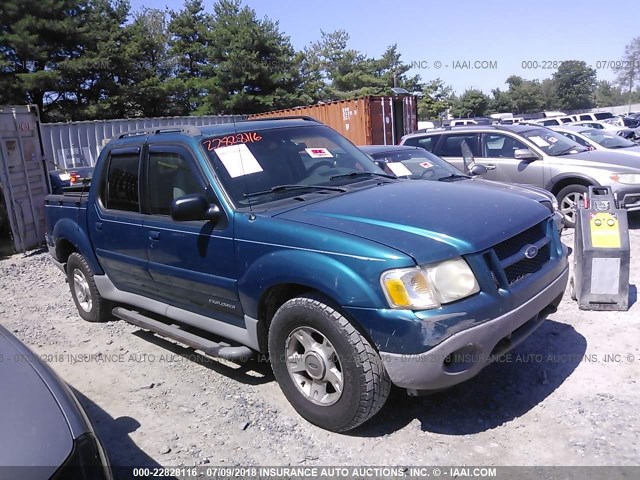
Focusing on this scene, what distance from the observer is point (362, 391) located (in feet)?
9.77

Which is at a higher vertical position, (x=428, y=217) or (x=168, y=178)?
(x=168, y=178)

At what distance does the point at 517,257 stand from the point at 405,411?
123 centimetres

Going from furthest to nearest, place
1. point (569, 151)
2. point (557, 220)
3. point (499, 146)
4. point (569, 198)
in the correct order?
1. point (499, 146)
2. point (569, 151)
3. point (569, 198)
4. point (557, 220)

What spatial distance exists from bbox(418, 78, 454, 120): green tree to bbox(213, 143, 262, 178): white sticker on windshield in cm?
5244

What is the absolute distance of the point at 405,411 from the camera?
3.54 m

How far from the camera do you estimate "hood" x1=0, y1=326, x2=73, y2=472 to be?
1.87 m

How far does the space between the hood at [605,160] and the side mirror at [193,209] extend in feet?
22.1

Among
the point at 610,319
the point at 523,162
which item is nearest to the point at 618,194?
the point at 523,162

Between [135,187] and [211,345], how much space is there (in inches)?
61.4

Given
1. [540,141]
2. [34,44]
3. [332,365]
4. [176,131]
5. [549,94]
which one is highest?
[34,44]

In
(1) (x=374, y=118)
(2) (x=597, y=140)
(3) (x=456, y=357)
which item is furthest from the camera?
(1) (x=374, y=118)

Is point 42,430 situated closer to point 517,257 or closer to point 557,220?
point 517,257

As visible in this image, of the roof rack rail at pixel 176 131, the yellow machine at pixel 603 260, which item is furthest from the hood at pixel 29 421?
the yellow machine at pixel 603 260

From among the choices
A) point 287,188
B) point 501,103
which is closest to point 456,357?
point 287,188
